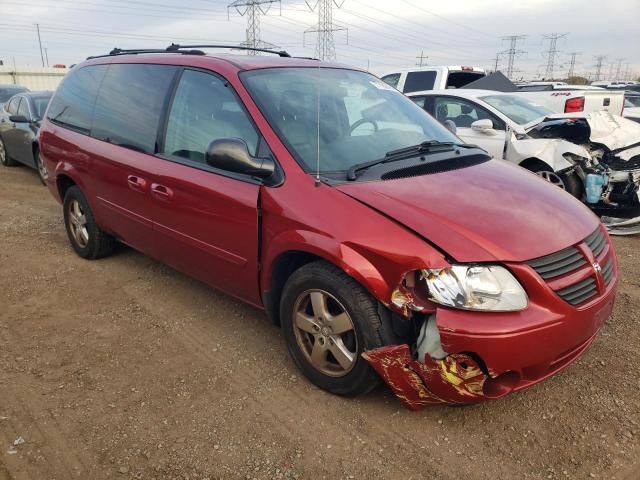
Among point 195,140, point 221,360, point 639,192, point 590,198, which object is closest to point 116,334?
point 221,360

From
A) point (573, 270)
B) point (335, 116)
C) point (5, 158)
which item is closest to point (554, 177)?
point (335, 116)

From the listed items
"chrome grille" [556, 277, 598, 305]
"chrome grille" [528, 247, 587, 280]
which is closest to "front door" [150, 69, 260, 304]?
"chrome grille" [528, 247, 587, 280]

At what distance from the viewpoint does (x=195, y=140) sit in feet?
11.2

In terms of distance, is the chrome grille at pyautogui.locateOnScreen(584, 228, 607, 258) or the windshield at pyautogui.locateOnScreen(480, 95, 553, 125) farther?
the windshield at pyautogui.locateOnScreen(480, 95, 553, 125)

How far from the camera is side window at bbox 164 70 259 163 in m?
3.16

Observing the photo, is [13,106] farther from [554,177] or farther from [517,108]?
[554,177]

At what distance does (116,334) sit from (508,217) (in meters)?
2.64

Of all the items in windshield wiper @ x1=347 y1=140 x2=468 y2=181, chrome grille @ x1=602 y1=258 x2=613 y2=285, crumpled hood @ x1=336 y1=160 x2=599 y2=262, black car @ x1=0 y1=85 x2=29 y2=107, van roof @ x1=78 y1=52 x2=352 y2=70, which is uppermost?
van roof @ x1=78 y1=52 x2=352 y2=70

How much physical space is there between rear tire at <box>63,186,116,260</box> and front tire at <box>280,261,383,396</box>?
8.55 feet

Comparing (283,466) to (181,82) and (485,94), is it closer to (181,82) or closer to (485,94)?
(181,82)

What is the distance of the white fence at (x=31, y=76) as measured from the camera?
29438mm

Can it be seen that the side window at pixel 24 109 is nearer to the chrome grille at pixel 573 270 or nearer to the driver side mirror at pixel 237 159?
the driver side mirror at pixel 237 159

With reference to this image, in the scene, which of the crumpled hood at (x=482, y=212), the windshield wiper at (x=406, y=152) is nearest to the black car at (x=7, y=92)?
the windshield wiper at (x=406, y=152)

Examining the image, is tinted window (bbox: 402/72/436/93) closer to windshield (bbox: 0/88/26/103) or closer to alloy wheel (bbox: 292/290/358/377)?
alloy wheel (bbox: 292/290/358/377)
